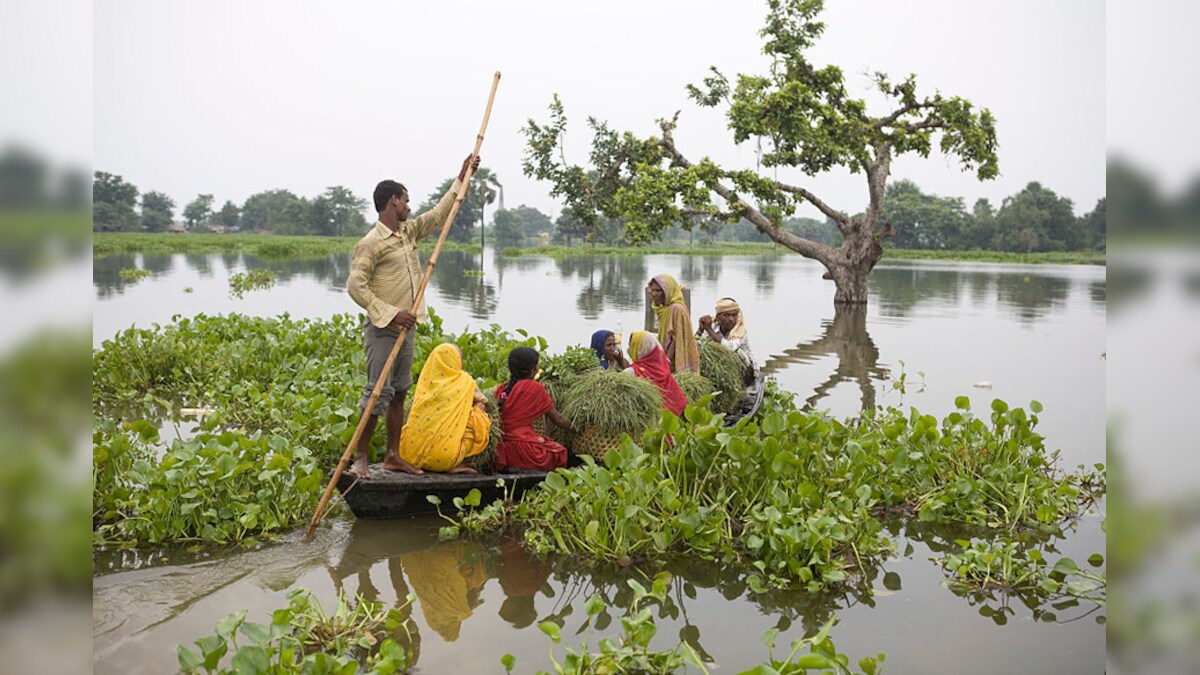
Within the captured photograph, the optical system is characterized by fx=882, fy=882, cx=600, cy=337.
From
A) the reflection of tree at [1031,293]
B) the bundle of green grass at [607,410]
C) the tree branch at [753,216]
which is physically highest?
the tree branch at [753,216]

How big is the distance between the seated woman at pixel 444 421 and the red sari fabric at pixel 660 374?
4.41ft

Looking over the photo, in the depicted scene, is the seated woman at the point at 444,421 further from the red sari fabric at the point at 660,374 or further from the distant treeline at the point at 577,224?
the distant treeline at the point at 577,224

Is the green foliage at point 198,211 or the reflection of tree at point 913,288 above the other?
the green foliage at point 198,211

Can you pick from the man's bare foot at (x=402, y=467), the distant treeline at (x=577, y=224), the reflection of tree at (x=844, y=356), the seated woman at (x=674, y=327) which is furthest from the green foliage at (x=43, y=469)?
the distant treeline at (x=577, y=224)

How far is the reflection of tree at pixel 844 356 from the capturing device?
10024 mm

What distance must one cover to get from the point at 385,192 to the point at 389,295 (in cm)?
57

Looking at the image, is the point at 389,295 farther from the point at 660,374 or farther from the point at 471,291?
the point at 471,291

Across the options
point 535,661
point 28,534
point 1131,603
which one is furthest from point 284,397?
point 1131,603

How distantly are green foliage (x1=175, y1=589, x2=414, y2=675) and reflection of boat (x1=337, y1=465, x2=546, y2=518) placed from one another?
854mm

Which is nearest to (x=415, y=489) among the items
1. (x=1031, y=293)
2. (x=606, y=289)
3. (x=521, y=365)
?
(x=521, y=365)

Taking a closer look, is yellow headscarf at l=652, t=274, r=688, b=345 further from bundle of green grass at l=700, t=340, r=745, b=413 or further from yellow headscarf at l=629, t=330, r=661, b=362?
yellow headscarf at l=629, t=330, r=661, b=362

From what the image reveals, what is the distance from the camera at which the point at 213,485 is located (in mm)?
4570

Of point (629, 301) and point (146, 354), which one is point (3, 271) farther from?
point (629, 301)

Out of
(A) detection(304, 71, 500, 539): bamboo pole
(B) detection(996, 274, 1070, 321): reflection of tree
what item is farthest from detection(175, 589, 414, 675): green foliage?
(B) detection(996, 274, 1070, 321): reflection of tree
